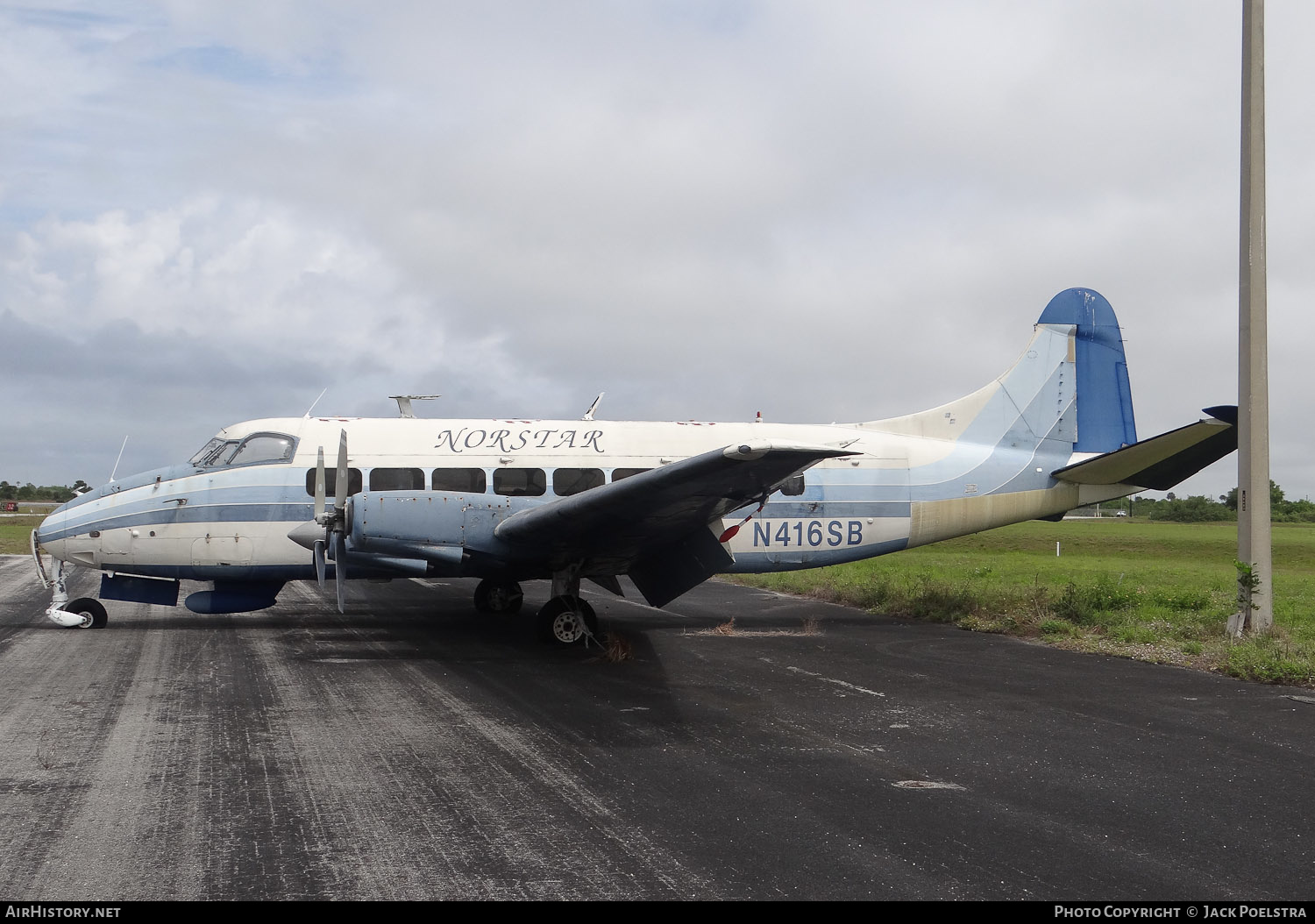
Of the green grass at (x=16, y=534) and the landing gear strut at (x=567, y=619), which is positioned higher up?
the landing gear strut at (x=567, y=619)

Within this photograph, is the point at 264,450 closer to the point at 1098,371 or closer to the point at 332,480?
the point at 332,480

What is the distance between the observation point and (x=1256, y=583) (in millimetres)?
12031

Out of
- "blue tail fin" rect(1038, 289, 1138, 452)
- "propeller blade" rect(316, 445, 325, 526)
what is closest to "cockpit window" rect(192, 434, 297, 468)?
"propeller blade" rect(316, 445, 325, 526)

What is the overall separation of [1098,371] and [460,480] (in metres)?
10.5

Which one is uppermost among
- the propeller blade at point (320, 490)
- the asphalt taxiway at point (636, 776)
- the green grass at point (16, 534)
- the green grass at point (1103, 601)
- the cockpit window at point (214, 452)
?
the cockpit window at point (214, 452)

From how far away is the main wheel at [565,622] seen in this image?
465 inches

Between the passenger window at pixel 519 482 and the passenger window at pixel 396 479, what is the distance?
3.57ft

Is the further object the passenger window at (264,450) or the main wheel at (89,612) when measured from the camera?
the passenger window at (264,450)

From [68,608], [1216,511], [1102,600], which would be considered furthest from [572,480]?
Result: [1216,511]

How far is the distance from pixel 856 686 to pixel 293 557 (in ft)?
25.8

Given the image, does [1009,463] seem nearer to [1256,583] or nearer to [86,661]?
[1256,583]

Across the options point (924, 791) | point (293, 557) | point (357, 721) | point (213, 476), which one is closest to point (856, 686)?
point (924, 791)

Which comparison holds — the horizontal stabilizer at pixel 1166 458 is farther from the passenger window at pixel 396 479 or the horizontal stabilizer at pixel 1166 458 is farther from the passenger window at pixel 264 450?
the passenger window at pixel 264 450

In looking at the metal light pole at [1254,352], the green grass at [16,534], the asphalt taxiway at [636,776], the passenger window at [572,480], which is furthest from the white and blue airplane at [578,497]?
the green grass at [16,534]
